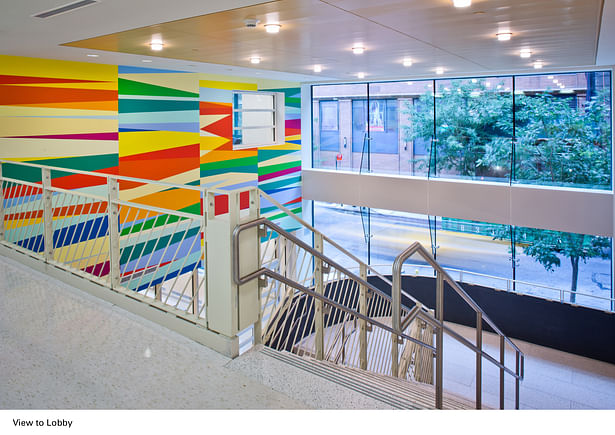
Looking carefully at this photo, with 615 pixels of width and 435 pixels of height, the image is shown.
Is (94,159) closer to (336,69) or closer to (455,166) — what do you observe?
(336,69)

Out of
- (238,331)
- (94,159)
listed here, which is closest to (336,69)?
(94,159)

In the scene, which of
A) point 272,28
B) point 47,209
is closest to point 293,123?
point 272,28

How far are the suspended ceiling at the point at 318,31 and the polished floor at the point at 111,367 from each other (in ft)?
7.76

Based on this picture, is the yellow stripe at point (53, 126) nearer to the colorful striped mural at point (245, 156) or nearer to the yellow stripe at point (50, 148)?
the yellow stripe at point (50, 148)

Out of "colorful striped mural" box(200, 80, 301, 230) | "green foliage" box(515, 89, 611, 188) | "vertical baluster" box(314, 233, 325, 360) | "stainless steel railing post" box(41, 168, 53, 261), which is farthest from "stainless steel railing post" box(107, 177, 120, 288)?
"green foliage" box(515, 89, 611, 188)

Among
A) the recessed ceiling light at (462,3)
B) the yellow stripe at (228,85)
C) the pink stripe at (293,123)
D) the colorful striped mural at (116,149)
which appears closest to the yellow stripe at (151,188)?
the colorful striped mural at (116,149)

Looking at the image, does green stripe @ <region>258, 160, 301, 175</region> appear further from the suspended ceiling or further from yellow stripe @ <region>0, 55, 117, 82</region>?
yellow stripe @ <region>0, 55, 117, 82</region>

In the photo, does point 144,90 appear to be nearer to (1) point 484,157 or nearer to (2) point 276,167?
(2) point 276,167

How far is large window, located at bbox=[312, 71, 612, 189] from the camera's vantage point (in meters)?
9.73

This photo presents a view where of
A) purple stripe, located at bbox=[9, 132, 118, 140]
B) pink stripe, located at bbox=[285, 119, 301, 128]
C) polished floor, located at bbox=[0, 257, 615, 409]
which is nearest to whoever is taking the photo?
polished floor, located at bbox=[0, 257, 615, 409]

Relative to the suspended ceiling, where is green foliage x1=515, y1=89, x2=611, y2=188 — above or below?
below

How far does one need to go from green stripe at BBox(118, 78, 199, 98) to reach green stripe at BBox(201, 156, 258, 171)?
4.98ft

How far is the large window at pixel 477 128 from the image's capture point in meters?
9.73

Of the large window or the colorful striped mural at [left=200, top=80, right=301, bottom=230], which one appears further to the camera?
the colorful striped mural at [left=200, top=80, right=301, bottom=230]
